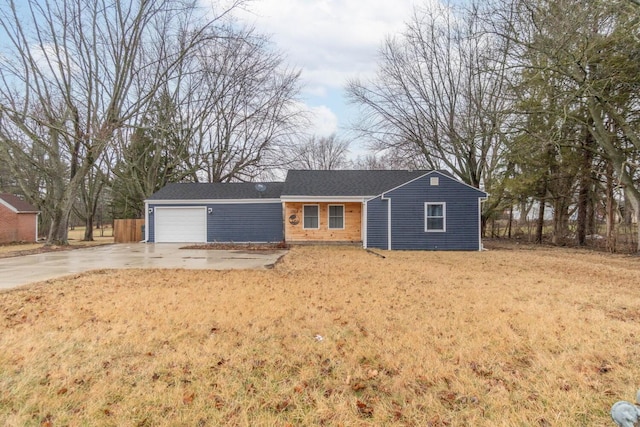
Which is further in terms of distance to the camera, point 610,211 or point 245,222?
point 245,222

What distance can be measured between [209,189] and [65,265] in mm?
9291

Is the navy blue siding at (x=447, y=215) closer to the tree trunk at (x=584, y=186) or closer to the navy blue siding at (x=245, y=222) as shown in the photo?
the tree trunk at (x=584, y=186)

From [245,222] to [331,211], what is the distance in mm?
4289

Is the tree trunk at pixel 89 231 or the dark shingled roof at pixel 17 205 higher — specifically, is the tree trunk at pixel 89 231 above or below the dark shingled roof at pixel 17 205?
below

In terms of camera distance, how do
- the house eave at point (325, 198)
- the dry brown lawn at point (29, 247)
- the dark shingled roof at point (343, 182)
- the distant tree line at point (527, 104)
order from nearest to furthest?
the distant tree line at point (527, 104)
the dry brown lawn at point (29, 247)
the house eave at point (325, 198)
the dark shingled roof at point (343, 182)

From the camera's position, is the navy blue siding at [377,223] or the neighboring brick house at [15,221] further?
the neighboring brick house at [15,221]

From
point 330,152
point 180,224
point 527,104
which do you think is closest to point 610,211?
point 527,104

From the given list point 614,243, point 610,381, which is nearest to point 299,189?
point 614,243

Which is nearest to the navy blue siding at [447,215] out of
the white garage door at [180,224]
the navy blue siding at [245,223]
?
the navy blue siding at [245,223]

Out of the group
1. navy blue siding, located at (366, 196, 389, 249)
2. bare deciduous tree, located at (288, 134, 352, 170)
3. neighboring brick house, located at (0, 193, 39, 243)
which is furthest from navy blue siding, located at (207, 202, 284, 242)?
bare deciduous tree, located at (288, 134, 352, 170)

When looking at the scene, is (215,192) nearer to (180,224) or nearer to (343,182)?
(180,224)

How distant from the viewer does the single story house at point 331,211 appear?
14.8 meters

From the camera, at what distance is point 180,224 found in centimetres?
1781

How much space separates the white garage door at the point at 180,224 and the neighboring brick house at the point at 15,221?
10115 mm
